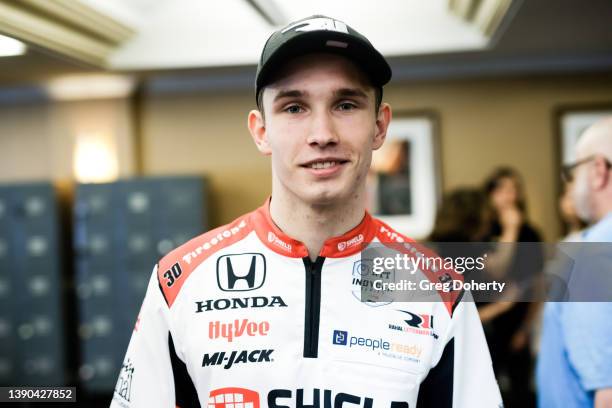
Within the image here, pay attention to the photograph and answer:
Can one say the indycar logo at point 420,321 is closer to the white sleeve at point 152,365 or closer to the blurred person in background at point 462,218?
the white sleeve at point 152,365

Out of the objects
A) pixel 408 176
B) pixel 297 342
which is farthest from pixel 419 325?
pixel 408 176

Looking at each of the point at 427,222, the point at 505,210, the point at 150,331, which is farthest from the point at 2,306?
the point at 150,331

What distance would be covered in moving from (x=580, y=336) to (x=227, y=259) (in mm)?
852

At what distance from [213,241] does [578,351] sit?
895 mm

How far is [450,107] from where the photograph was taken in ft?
16.0

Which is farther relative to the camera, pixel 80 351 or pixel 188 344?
pixel 80 351

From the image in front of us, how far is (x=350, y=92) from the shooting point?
999 mm

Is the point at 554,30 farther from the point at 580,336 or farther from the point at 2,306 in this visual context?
the point at 2,306

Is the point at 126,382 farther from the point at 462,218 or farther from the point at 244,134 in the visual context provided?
the point at 244,134

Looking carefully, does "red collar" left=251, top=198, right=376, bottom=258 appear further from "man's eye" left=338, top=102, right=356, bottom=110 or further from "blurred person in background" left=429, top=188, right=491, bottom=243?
"blurred person in background" left=429, top=188, right=491, bottom=243

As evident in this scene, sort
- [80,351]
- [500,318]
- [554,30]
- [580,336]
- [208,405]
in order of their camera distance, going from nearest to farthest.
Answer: [208,405]
[580,336]
[500,318]
[554,30]
[80,351]

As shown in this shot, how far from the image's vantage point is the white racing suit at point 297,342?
1.01m

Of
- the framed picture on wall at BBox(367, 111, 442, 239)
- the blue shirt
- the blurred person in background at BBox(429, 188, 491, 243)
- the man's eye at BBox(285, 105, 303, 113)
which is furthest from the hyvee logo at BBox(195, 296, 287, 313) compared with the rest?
the framed picture on wall at BBox(367, 111, 442, 239)

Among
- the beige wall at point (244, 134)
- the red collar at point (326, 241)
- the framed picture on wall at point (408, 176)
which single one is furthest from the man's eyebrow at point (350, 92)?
the beige wall at point (244, 134)
